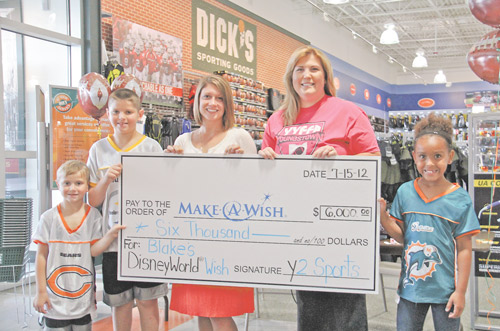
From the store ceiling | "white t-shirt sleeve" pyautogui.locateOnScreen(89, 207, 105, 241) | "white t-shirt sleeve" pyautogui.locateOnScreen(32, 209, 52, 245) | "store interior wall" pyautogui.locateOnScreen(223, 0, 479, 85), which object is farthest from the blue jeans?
the store ceiling

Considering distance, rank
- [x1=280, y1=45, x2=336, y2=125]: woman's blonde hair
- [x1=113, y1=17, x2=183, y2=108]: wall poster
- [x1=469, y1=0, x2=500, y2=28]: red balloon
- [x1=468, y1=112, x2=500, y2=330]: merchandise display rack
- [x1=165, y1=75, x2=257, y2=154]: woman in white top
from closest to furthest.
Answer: [x1=280, y1=45, x2=336, y2=125]: woman's blonde hair < [x1=165, y1=75, x2=257, y2=154]: woman in white top < [x1=469, y1=0, x2=500, y2=28]: red balloon < [x1=468, y1=112, x2=500, y2=330]: merchandise display rack < [x1=113, y1=17, x2=183, y2=108]: wall poster

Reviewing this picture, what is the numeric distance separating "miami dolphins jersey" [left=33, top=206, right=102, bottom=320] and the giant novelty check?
237 millimetres

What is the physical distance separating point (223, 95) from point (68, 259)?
1120 millimetres

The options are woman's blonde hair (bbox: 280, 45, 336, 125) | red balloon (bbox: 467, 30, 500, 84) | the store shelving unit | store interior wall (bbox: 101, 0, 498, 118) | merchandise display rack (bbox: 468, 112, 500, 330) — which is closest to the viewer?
woman's blonde hair (bbox: 280, 45, 336, 125)

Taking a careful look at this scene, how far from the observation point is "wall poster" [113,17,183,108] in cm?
753

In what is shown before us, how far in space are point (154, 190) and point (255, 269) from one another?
1.98 ft

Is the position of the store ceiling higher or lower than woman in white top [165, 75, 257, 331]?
higher

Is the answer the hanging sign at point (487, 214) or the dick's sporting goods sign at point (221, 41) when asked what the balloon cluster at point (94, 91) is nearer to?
the hanging sign at point (487, 214)

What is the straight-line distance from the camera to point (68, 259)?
91.6 inches

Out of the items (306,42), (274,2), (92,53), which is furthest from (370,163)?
(306,42)

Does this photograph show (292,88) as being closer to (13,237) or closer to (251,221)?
(251,221)

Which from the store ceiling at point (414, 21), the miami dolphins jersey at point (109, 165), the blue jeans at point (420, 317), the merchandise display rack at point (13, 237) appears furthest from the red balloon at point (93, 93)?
the store ceiling at point (414, 21)

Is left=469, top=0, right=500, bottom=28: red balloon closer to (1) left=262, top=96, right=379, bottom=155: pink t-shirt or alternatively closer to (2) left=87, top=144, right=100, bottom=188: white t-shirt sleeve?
(1) left=262, top=96, right=379, bottom=155: pink t-shirt

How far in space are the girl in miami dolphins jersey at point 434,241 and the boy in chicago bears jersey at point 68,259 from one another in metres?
1.39
